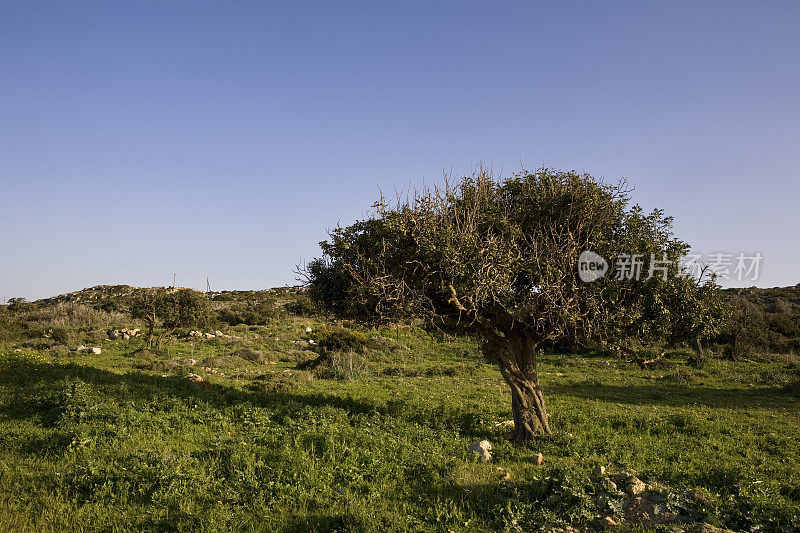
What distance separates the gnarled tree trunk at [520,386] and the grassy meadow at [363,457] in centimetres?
66

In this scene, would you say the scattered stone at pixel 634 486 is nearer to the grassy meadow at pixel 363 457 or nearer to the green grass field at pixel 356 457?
the grassy meadow at pixel 363 457

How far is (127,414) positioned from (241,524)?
7037 millimetres

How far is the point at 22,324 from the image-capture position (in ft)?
136

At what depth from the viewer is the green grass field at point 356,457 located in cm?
727

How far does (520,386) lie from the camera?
13.3m

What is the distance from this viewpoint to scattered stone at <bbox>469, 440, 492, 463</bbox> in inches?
425

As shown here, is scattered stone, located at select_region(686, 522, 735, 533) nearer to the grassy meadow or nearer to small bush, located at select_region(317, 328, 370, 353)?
the grassy meadow

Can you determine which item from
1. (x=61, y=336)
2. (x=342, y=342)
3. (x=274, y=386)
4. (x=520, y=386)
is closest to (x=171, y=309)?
(x=61, y=336)

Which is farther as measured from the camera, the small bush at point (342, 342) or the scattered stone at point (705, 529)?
the small bush at point (342, 342)

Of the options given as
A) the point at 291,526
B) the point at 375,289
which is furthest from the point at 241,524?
the point at 375,289

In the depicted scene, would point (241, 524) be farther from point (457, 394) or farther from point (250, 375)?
point (250, 375)

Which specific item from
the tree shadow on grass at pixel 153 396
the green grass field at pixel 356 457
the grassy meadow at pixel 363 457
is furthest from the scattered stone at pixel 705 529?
the tree shadow on grass at pixel 153 396

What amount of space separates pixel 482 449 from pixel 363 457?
9.56ft

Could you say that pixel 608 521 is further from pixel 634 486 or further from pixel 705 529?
pixel 705 529
